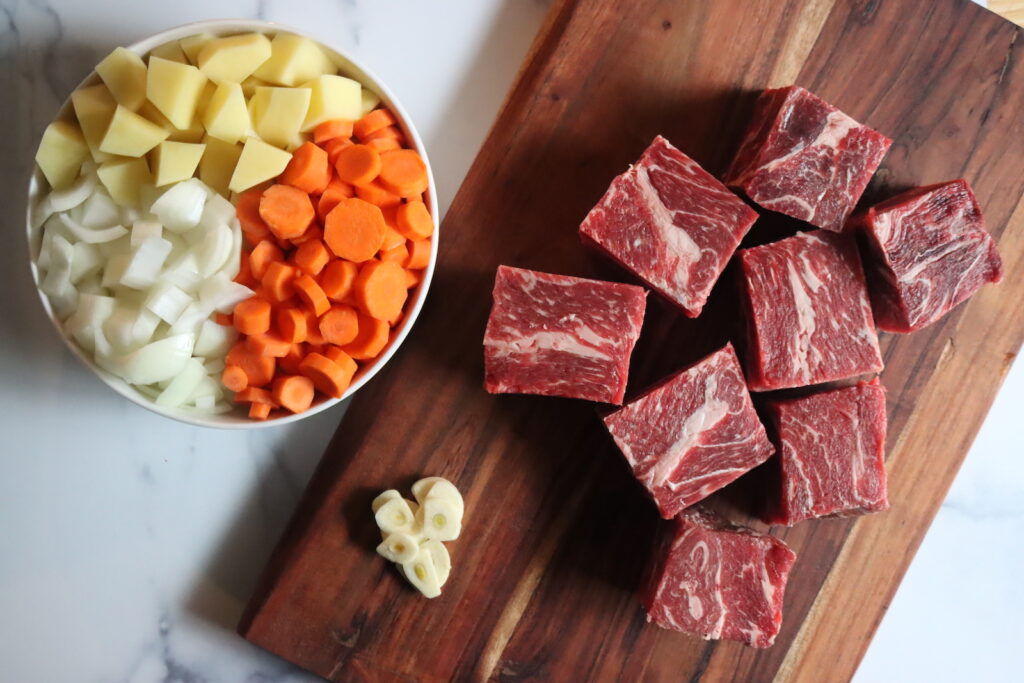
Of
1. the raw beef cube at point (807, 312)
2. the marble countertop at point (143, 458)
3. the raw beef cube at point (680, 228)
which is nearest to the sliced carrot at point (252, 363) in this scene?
the marble countertop at point (143, 458)

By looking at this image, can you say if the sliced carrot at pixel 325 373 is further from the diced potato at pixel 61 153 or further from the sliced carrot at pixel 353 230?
the diced potato at pixel 61 153

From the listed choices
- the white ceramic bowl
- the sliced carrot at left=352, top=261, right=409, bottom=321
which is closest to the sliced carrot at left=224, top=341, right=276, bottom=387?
the white ceramic bowl

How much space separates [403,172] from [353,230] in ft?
0.83

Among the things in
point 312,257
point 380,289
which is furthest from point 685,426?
point 312,257

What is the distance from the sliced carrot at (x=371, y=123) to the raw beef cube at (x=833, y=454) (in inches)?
70.7

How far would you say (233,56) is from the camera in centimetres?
233

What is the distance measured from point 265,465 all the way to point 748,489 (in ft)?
6.29

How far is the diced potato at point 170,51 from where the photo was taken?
7.86 ft

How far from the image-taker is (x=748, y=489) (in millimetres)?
3037

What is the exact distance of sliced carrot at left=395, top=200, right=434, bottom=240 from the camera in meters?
2.51

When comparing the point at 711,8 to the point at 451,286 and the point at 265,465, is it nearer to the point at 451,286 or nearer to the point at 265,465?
the point at 451,286

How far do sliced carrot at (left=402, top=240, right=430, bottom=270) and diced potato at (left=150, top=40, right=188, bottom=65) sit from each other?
0.92 metres

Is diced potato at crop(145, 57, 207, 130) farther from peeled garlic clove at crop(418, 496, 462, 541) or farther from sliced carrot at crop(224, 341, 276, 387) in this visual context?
peeled garlic clove at crop(418, 496, 462, 541)

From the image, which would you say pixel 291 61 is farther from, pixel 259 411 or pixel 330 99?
pixel 259 411
